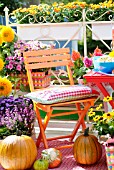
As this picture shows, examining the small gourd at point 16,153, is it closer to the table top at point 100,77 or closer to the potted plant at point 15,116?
the potted plant at point 15,116

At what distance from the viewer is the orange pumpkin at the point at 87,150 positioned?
3.44 m

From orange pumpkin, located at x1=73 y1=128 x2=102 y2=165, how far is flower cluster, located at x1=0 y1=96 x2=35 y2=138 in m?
0.55

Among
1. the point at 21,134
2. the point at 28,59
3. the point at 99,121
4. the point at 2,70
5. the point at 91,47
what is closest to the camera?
the point at 99,121

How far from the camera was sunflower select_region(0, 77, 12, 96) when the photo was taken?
396cm

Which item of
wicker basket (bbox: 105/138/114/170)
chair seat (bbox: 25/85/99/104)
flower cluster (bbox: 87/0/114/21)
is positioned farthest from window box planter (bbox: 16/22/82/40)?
wicker basket (bbox: 105/138/114/170)

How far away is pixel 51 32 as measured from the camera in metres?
4.97

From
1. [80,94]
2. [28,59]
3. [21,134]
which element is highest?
[28,59]

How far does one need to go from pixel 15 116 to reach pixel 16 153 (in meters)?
0.47

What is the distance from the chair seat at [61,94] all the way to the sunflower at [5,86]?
0.25 meters

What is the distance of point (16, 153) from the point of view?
3369 mm

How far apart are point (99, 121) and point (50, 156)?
49 cm

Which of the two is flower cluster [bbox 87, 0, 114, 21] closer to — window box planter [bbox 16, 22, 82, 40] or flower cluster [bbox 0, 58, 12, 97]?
window box planter [bbox 16, 22, 82, 40]

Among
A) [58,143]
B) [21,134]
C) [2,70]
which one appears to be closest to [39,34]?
[2,70]

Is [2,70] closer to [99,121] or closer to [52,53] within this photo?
[52,53]
